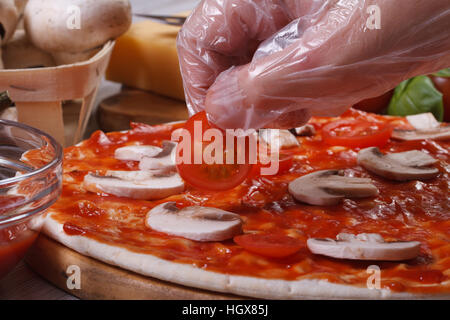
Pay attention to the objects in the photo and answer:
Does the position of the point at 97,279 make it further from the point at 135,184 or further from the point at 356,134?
the point at 356,134

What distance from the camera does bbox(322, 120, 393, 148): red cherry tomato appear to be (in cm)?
210

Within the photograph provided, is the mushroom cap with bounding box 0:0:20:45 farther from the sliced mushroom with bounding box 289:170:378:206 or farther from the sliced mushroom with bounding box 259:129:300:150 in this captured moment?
the sliced mushroom with bounding box 289:170:378:206

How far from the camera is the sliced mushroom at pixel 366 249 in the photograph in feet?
4.32

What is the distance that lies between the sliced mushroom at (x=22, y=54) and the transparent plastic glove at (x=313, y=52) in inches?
49.8

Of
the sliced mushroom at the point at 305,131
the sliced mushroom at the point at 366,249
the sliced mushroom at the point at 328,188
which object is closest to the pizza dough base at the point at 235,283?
the sliced mushroom at the point at 366,249

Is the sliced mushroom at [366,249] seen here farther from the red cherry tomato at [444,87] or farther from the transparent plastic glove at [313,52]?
the red cherry tomato at [444,87]

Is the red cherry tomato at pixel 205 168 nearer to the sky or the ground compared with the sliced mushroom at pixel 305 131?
nearer to the sky

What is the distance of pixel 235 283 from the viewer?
125 centimetres

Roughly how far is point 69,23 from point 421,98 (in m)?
1.45

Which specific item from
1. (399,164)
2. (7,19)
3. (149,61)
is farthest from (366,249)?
(149,61)

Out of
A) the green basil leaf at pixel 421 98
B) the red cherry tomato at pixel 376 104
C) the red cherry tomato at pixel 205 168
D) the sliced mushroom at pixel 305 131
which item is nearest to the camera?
the red cherry tomato at pixel 205 168

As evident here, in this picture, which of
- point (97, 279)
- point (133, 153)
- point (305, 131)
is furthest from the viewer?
point (305, 131)

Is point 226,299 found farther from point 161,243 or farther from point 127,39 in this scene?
point 127,39

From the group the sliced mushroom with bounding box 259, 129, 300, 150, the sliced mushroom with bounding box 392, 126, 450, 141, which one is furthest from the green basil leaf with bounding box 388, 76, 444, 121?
the sliced mushroom with bounding box 259, 129, 300, 150
